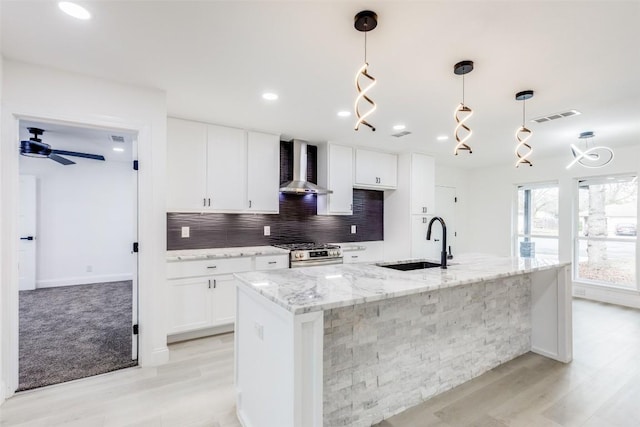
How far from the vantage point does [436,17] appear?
177 centimetres

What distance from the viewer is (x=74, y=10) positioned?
69.7 inches

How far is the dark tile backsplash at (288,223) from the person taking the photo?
13.2 feet

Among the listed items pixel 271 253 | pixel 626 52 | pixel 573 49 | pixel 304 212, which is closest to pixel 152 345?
pixel 271 253

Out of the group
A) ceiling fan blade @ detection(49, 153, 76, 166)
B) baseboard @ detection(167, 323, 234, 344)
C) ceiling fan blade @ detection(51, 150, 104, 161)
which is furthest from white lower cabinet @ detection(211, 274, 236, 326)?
ceiling fan blade @ detection(51, 150, 104, 161)

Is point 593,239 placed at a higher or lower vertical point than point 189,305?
higher

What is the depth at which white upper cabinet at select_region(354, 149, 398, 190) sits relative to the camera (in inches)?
199

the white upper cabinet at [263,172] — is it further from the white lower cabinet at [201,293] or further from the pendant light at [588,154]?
the pendant light at [588,154]

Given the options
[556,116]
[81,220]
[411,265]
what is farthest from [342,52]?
[81,220]

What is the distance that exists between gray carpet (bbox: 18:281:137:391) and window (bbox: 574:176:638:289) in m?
7.06

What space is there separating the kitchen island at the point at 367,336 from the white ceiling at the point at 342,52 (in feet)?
5.14

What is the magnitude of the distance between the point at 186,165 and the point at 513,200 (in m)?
6.21

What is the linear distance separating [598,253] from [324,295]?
6.15 meters

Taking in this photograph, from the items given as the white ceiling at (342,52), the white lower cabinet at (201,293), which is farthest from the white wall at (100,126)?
the white lower cabinet at (201,293)

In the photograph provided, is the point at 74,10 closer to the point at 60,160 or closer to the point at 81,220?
the point at 60,160
